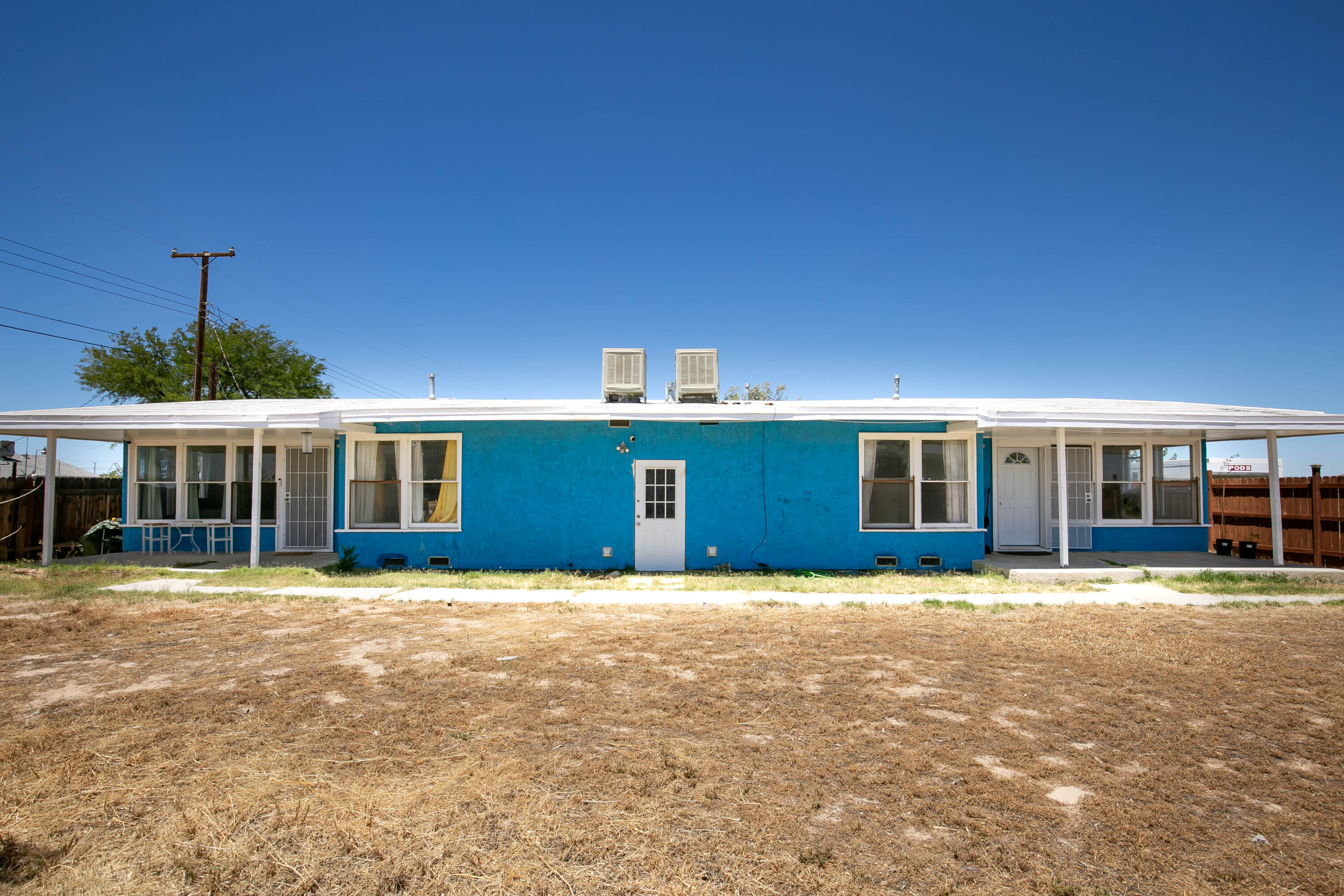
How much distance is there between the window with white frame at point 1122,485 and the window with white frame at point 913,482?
4482 millimetres

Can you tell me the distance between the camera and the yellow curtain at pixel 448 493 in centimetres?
1195

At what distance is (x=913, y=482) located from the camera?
11773 millimetres

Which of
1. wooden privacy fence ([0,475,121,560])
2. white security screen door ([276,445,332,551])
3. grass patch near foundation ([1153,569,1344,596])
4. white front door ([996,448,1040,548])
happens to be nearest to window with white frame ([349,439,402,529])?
white security screen door ([276,445,332,551])

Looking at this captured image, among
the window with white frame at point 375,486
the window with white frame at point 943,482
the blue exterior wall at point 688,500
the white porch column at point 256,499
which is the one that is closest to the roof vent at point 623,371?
the blue exterior wall at point 688,500

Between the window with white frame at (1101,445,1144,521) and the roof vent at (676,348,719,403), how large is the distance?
337 inches

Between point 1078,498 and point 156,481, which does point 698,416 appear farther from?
point 156,481

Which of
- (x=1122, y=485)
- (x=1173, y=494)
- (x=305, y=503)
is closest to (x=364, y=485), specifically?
(x=305, y=503)

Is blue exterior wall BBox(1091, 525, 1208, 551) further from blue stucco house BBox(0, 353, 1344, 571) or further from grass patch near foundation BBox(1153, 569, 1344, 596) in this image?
grass patch near foundation BBox(1153, 569, 1344, 596)

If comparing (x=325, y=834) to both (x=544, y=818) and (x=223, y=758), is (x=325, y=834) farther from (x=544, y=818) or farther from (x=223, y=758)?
(x=223, y=758)

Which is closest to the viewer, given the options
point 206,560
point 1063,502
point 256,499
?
point 1063,502

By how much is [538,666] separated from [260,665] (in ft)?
8.40

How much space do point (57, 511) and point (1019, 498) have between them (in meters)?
20.4

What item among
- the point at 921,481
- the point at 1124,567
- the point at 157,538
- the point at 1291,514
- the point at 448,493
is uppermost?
the point at 921,481

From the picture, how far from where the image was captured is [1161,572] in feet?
36.6
